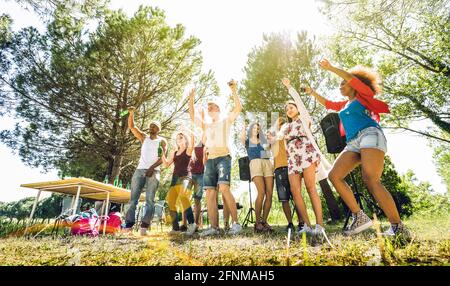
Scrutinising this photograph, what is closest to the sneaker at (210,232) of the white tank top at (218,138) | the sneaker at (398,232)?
the white tank top at (218,138)

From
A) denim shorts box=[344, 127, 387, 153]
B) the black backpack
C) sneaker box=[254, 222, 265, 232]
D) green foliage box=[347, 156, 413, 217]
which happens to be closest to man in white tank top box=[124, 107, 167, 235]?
sneaker box=[254, 222, 265, 232]

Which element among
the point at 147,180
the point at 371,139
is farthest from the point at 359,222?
the point at 147,180

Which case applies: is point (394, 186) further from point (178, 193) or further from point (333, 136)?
point (178, 193)

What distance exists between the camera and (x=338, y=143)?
12.2 ft

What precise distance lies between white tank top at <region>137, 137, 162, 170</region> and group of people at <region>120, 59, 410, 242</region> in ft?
0.05

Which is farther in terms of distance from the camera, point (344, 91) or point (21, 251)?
point (344, 91)

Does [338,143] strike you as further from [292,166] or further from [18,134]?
[18,134]

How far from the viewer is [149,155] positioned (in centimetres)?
411

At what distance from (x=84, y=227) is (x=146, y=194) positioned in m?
1.05

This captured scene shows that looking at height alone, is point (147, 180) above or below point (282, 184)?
above

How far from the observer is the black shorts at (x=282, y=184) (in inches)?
139

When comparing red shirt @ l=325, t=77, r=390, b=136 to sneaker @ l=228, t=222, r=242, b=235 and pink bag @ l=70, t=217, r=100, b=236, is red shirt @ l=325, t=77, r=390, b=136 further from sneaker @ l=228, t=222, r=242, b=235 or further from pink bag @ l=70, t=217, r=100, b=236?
pink bag @ l=70, t=217, r=100, b=236
